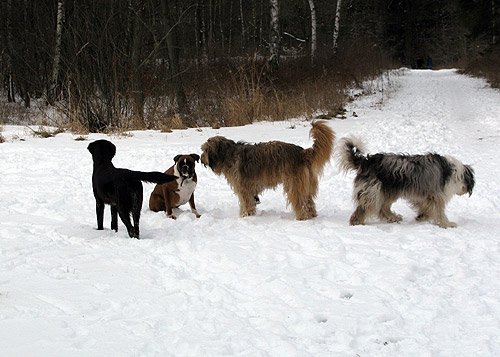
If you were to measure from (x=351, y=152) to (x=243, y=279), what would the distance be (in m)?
2.46

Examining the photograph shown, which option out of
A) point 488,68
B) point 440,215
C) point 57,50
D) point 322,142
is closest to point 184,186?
point 322,142

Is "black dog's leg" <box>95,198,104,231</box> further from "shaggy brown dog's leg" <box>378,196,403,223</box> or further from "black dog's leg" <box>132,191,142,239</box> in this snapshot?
"shaggy brown dog's leg" <box>378,196,403,223</box>

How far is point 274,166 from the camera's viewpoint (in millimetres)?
6367

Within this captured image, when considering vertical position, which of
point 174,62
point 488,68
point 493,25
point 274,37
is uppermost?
point 493,25

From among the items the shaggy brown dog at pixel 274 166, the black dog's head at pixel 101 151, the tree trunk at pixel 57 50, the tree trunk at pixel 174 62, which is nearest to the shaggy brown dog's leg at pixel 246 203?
the shaggy brown dog at pixel 274 166

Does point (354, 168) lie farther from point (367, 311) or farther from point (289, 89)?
point (289, 89)

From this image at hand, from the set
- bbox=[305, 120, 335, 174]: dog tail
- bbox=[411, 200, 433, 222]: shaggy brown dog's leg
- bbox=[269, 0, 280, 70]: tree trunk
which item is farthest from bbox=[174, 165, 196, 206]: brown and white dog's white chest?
bbox=[269, 0, 280, 70]: tree trunk

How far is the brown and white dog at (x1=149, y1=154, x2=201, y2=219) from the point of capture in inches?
255

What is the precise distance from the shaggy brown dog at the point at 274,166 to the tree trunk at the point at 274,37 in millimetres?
12110

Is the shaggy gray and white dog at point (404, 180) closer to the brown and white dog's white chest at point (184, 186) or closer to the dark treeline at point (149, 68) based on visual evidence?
the brown and white dog's white chest at point (184, 186)

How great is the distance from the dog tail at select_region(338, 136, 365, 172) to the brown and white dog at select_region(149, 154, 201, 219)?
75.7 inches

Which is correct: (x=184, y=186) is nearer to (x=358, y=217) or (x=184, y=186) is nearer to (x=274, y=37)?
(x=358, y=217)

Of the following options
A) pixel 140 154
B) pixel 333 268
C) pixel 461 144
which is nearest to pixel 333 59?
pixel 461 144

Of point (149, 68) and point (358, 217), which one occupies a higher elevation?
point (149, 68)
